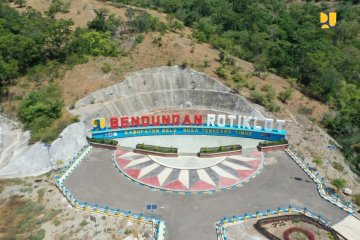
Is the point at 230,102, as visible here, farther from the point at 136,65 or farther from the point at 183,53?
the point at 136,65

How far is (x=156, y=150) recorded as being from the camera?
52.9 meters

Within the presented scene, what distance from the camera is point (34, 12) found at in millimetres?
87875

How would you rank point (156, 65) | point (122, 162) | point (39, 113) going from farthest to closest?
point (156, 65)
point (39, 113)
point (122, 162)

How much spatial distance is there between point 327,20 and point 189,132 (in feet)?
285

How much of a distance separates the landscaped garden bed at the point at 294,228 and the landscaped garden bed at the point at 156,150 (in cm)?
1891

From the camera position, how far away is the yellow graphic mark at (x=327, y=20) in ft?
374

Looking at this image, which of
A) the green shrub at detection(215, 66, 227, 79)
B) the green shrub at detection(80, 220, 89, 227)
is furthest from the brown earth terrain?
the green shrub at detection(80, 220, 89, 227)

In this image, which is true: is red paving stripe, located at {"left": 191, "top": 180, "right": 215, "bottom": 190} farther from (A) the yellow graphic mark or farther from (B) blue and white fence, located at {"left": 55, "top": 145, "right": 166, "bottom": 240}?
(A) the yellow graphic mark

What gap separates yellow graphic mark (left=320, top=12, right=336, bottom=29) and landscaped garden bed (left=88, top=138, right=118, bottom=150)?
89684 millimetres

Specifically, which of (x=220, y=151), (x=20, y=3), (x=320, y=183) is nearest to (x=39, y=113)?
(x=220, y=151)

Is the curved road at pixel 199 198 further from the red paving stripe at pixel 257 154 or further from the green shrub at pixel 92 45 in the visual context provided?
the green shrub at pixel 92 45

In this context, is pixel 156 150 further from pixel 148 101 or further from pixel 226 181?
pixel 148 101

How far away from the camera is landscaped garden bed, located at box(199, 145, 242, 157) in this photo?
52625 mm

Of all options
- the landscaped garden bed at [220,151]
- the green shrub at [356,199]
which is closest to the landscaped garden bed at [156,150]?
the landscaped garden bed at [220,151]
